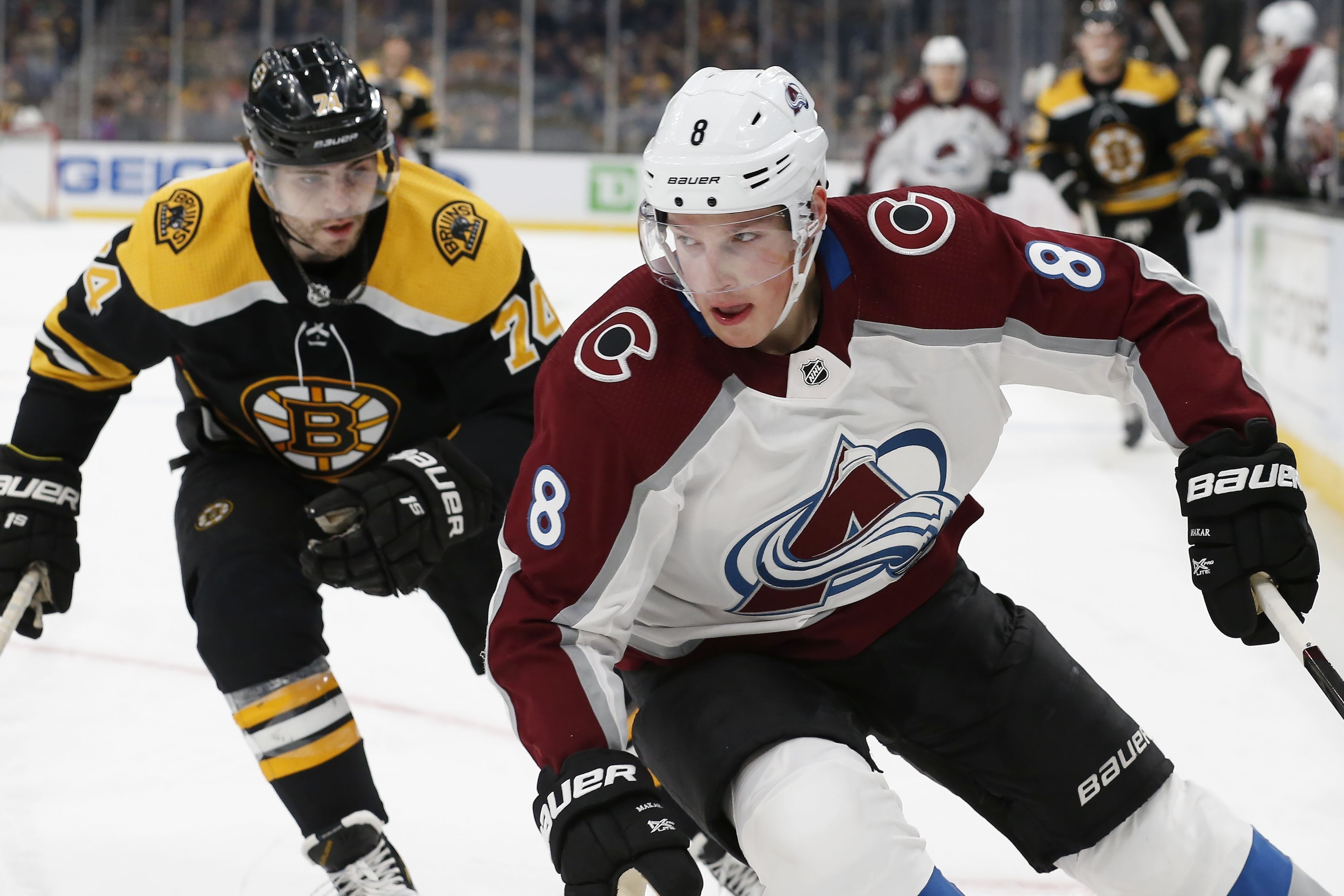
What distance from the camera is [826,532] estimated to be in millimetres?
1662

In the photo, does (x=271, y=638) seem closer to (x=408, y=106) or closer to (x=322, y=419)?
(x=322, y=419)

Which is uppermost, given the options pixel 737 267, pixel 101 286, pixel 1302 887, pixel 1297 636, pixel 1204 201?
pixel 737 267

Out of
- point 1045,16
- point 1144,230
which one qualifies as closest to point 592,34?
point 1045,16

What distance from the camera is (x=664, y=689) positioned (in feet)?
5.71

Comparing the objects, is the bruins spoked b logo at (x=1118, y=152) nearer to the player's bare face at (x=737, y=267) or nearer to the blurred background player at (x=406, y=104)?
the blurred background player at (x=406, y=104)

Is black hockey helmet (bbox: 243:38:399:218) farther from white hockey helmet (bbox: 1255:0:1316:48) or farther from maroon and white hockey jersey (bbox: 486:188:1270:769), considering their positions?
white hockey helmet (bbox: 1255:0:1316:48)

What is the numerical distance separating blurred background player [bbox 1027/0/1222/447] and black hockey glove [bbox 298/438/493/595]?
12.9ft

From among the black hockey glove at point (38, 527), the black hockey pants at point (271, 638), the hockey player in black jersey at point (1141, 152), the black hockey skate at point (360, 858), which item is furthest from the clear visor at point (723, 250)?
the hockey player in black jersey at point (1141, 152)

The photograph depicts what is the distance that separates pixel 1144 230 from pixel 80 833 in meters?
4.38

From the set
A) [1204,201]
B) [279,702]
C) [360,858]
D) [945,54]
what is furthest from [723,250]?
[945,54]

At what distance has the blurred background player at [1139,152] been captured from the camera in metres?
5.62

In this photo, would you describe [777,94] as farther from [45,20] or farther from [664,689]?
[45,20]

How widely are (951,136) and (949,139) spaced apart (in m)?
0.02

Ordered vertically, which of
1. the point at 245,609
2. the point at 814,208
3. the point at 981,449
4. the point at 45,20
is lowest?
the point at 45,20
